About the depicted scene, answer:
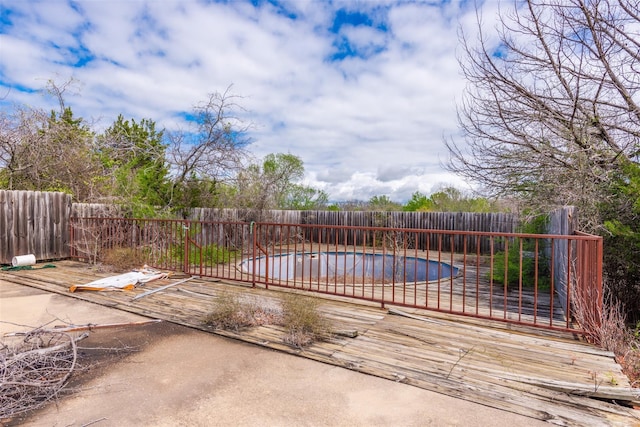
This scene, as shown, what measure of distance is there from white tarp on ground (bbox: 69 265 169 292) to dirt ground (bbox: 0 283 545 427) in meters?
2.21

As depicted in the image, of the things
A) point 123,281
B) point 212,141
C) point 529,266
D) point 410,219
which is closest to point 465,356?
point 529,266

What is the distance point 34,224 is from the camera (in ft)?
24.5

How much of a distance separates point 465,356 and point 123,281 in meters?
4.94

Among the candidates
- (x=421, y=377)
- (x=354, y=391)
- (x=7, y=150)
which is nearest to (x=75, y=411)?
(x=354, y=391)

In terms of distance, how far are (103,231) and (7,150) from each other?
3.99 meters

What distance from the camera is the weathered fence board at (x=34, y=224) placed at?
23.4 ft

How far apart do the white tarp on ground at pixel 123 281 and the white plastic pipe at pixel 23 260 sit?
278 centimetres

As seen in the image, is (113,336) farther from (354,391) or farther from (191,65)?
(191,65)

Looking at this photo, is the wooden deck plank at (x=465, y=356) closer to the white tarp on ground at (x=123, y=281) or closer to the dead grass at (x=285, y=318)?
the dead grass at (x=285, y=318)

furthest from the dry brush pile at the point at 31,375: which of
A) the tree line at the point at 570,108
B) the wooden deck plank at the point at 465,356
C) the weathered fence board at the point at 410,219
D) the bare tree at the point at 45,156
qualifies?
the weathered fence board at the point at 410,219

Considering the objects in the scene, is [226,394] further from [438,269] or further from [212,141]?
[212,141]

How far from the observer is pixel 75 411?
1985mm

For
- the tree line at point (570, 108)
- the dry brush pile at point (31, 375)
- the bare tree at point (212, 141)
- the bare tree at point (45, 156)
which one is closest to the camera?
the dry brush pile at point (31, 375)

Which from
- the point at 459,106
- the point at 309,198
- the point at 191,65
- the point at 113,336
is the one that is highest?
the point at 191,65
